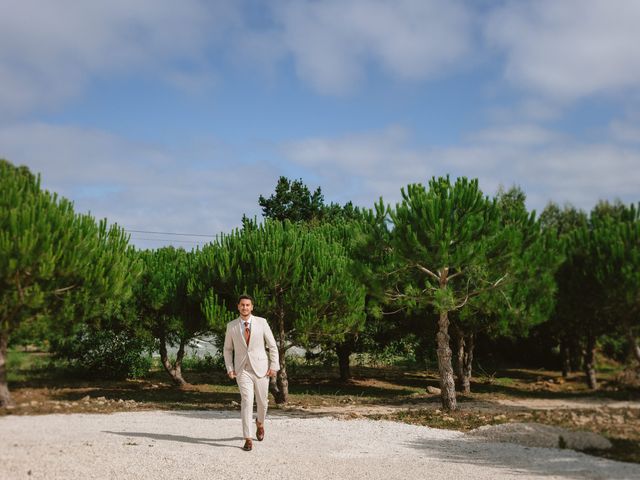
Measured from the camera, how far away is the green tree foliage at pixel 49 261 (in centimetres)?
1494

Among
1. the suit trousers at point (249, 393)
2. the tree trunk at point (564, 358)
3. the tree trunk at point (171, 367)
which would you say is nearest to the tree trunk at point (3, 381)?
the tree trunk at point (171, 367)

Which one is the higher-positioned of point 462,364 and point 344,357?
point 344,357

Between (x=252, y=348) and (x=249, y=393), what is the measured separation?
71 cm

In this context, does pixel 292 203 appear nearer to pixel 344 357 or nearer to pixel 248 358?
pixel 344 357

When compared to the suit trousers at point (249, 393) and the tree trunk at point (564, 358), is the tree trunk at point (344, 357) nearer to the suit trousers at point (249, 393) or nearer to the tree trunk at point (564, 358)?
the tree trunk at point (564, 358)

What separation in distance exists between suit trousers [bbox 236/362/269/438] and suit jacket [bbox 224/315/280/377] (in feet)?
0.31

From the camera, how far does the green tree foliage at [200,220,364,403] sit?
1831 centimetres

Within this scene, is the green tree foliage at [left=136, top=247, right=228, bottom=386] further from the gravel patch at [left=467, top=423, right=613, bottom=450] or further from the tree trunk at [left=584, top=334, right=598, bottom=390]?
the tree trunk at [left=584, top=334, right=598, bottom=390]

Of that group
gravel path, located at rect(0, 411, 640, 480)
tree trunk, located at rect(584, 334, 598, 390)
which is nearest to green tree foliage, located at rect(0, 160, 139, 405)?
gravel path, located at rect(0, 411, 640, 480)

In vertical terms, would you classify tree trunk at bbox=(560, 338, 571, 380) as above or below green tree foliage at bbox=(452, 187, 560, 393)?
below

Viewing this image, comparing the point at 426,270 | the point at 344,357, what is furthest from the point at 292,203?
the point at 426,270

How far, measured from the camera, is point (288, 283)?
18.7 m

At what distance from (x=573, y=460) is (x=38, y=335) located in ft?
46.3

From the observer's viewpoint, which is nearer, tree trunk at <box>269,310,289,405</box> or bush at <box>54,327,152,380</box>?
tree trunk at <box>269,310,289,405</box>
